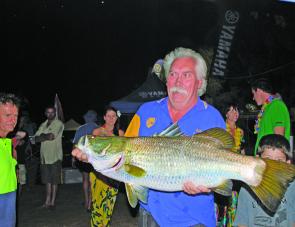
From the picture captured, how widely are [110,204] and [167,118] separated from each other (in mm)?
3962

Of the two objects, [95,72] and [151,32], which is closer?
[151,32]

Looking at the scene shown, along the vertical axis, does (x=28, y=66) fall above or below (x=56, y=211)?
above

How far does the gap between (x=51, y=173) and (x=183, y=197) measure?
7.22 m

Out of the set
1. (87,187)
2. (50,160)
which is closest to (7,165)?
(87,187)

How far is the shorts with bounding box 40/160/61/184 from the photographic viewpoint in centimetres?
973

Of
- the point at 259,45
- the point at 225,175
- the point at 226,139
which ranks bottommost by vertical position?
the point at 225,175

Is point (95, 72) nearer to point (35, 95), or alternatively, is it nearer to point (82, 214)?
point (35, 95)

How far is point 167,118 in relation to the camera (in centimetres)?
323

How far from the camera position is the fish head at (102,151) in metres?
2.81

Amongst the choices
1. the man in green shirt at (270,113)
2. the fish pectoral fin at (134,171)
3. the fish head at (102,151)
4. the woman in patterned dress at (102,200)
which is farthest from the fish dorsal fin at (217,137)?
the woman in patterned dress at (102,200)

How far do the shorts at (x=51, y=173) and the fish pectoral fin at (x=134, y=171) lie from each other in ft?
23.8

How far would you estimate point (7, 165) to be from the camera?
452 cm

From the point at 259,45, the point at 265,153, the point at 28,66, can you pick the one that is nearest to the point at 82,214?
the point at 265,153

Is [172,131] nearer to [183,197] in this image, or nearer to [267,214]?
[183,197]
